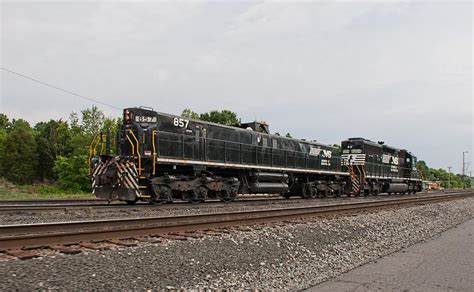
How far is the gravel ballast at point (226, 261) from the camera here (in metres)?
4.82

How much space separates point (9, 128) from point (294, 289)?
98.3m

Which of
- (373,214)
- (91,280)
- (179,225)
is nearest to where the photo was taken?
(91,280)

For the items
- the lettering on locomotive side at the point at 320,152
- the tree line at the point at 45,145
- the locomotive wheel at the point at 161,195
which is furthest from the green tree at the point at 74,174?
the locomotive wheel at the point at 161,195

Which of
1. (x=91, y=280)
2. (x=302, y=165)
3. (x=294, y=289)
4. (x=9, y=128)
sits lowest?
(x=294, y=289)

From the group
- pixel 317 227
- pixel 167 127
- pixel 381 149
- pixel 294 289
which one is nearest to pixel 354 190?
pixel 381 149

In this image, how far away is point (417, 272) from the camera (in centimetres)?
695

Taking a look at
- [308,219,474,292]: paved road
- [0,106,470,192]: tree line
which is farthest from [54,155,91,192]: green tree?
[308,219,474,292]: paved road

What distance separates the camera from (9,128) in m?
89.8

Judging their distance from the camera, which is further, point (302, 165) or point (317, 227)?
point (302, 165)

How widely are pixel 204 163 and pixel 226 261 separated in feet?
32.5

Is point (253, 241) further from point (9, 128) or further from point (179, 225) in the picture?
point (9, 128)

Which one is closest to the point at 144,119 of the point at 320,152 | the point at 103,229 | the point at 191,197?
the point at 191,197

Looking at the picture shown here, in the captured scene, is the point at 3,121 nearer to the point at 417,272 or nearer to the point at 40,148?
the point at 40,148

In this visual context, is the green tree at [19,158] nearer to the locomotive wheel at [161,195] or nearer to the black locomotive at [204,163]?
the black locomotive at [204,163]
